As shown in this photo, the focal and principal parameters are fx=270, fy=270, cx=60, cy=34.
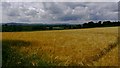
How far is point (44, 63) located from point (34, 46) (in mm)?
3992

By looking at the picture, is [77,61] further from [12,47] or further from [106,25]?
[106,25]

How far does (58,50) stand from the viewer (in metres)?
17.3

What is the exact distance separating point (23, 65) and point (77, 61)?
316 centimetres

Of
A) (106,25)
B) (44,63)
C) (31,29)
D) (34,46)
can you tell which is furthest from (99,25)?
(44,63)

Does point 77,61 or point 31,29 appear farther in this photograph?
point 31,29

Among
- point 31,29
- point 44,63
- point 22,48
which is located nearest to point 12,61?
point 44,63

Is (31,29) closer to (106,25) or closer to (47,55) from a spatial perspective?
(47,55)

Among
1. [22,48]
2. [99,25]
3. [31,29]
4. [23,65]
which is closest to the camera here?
[23,65]

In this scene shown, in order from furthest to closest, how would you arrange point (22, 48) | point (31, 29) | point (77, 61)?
point (31, 29)
point (22, 48)
point (77, 61)

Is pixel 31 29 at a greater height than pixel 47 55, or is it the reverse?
pixel 47 55

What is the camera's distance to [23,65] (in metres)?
13.7

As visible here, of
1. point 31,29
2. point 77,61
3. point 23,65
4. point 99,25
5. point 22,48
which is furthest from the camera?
point 99,25

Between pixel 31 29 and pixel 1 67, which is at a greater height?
pixel 1 67

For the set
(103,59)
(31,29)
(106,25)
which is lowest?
(106,25)
